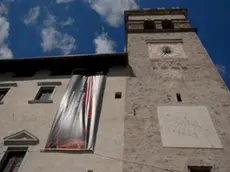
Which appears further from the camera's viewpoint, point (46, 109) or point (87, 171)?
point (46, 109)

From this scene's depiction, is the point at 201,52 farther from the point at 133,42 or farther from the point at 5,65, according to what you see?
the point at 5,65

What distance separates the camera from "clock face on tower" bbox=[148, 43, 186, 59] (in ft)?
38.4

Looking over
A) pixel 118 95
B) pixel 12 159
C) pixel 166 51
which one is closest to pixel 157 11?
pixel 166 51

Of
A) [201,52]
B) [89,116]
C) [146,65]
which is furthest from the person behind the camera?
[201,52]

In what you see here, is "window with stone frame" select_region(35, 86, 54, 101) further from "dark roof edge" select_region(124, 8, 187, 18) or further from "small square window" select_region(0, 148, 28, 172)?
"dark roof edge" select_region(124, 8, 187, 18)

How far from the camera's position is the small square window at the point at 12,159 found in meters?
6.91

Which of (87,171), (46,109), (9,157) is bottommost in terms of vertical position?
(87,171)

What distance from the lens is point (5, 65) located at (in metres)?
11.6

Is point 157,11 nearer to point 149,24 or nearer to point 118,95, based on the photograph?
point 149,24

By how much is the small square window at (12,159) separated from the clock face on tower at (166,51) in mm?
7043

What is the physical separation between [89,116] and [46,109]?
1.74 metres

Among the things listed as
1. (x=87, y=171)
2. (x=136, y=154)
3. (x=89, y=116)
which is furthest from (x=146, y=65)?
(x=87, y=171)

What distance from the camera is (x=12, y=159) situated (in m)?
7.17

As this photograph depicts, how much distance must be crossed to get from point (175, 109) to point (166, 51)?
453 centimetres
